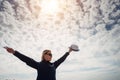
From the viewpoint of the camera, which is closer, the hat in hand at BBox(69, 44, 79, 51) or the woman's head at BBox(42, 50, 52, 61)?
the woman's head at BBox(42, 50, 52, 61)

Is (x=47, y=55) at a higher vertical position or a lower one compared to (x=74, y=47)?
lower

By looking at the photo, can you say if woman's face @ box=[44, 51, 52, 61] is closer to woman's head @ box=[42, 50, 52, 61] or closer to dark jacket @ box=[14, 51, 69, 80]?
woman's head @ box=[42, 50, 52, 61]

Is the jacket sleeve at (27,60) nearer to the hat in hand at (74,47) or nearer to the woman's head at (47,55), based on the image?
the woman's head at (47,55)

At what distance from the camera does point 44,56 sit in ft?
32.7

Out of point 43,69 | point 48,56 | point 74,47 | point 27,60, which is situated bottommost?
point 43,69

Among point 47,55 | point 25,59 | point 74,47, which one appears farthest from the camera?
point 74,47

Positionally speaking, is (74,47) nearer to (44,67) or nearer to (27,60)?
(44,67)

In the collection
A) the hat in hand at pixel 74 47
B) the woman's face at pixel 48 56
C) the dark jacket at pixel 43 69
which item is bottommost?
the dark jacket at pixel 43 69

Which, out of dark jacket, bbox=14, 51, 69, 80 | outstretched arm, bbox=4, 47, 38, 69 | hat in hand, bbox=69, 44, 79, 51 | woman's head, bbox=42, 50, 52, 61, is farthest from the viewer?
hat in hand, bbox=69, 44, 79, 51

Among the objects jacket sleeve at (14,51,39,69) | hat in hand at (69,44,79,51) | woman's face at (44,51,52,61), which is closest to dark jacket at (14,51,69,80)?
jacket sleeve at (14,51,39,69)

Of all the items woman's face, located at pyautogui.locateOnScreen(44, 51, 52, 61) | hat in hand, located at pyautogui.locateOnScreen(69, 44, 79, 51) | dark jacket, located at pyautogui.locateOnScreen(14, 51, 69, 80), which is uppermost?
hat in hand, located at pyautogui.locateOnScreen(69, 44, 79, 51)

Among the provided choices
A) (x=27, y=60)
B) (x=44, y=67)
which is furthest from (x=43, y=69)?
(x=27, y=60)

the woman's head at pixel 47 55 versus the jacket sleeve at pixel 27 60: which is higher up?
the woman's head at pixel 47 55

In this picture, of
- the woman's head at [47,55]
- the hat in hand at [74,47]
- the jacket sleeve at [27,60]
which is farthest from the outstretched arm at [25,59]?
the hat in hand at [74,47]
